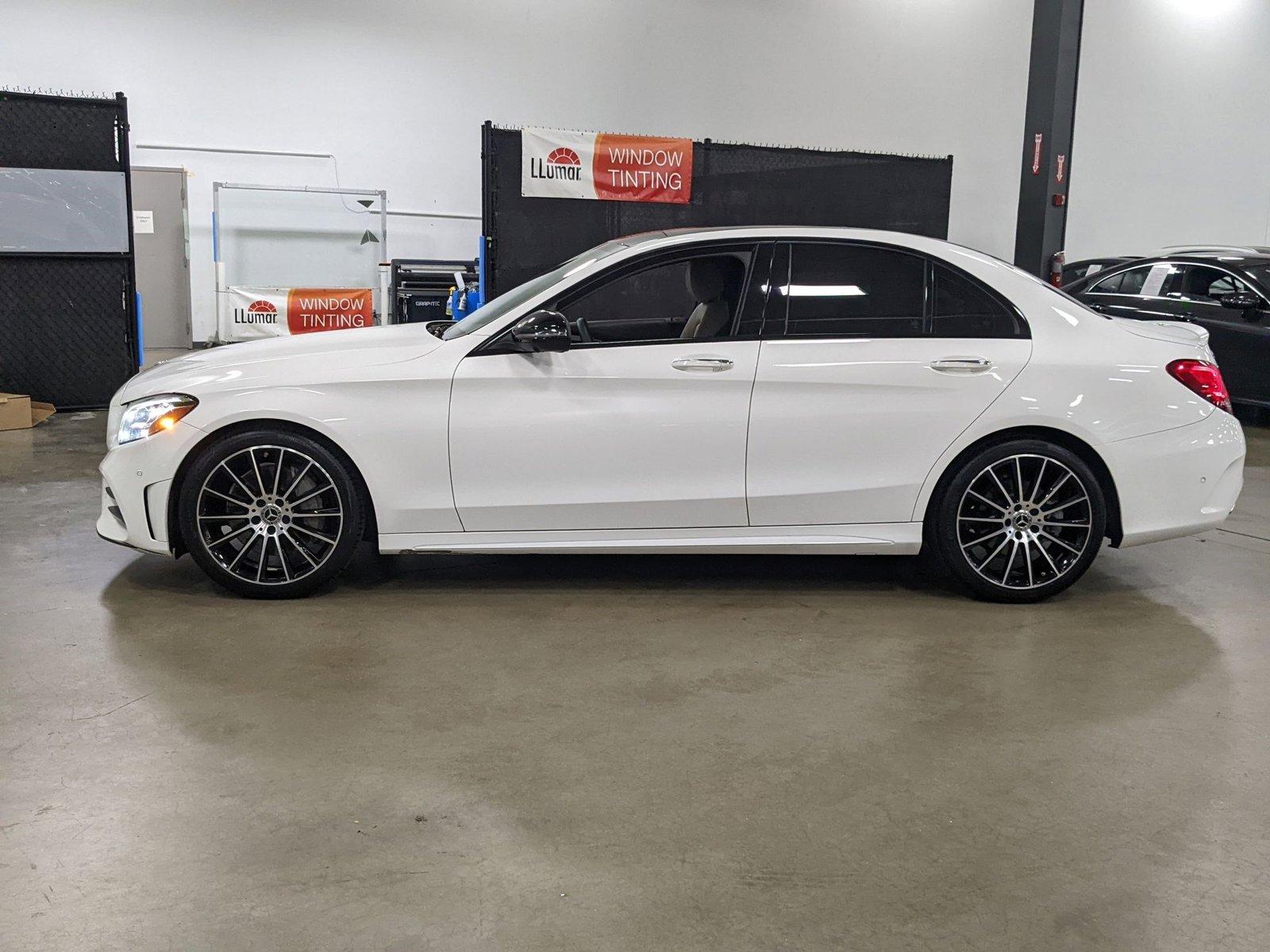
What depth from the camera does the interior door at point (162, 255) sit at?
14.2 meters

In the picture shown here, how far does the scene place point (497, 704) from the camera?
127 inches

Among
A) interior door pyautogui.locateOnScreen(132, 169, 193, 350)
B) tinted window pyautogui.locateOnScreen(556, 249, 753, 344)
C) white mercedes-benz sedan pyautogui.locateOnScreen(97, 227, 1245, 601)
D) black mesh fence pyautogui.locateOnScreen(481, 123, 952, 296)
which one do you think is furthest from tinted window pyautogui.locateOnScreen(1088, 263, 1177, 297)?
interior door pyautogui.locateOnScreen(132, 169, 193, 350)

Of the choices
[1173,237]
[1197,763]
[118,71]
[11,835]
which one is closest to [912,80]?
[1173,237]

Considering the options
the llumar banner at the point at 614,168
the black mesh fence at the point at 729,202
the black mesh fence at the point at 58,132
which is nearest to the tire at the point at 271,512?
the black mesh fence at the point at 729,202

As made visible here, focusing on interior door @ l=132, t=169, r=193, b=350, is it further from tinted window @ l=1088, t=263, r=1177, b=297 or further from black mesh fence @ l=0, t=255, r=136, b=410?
tinted window @ l=1088, t=263, r=1177, b=297

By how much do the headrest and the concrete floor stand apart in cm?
115

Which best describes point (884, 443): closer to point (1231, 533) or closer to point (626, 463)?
point (626, 463)

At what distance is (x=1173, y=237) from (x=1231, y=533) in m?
13.3

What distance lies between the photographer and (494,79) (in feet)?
48.9

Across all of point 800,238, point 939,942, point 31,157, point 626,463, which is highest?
point 31,157

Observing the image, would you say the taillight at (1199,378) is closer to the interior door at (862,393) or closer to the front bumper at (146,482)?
the interior door at (862,393)

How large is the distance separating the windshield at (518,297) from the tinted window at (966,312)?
1.23 metres

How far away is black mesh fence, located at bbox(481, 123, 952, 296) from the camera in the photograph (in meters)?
8.24

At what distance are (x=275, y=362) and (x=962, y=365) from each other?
8.24 feet
